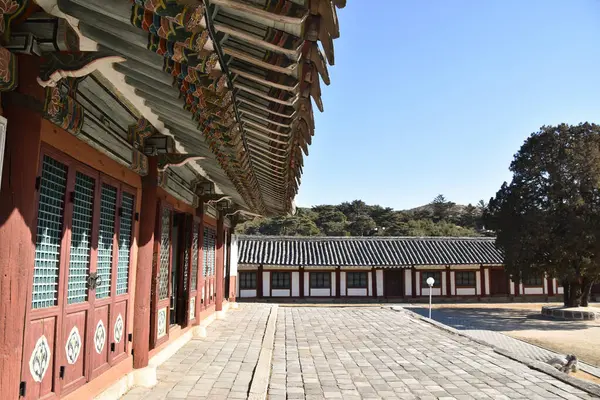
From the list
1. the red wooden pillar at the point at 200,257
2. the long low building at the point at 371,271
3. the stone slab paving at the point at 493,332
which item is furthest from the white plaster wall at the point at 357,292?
the red wooden pillar at the point at 200,257

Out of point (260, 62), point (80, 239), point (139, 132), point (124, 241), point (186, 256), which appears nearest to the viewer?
point (260, 62)

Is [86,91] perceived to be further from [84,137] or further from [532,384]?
[532,384]

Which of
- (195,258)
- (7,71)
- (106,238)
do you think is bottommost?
(195,258)

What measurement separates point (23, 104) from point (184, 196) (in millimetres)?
5583

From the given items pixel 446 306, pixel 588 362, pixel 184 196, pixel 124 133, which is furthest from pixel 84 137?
pixel 446 306

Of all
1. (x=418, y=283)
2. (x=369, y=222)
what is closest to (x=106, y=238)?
(x=418, y=283)

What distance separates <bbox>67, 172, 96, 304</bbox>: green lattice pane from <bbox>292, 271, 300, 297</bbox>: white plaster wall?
2464 cm

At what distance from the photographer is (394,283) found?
29.7 m

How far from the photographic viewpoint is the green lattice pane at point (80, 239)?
4266mm

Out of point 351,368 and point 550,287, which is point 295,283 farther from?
point 351,368

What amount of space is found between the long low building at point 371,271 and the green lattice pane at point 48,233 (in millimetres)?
23961

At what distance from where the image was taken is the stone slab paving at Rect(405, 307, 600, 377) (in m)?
12.7

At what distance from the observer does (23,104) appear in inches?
117

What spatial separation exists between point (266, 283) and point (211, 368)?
2174 centimetres
